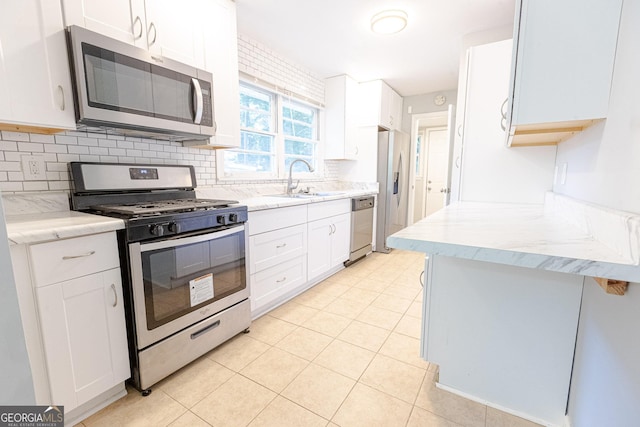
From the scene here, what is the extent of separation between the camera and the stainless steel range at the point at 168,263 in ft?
4.50

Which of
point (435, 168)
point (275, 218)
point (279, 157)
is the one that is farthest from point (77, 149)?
point (435, 168)

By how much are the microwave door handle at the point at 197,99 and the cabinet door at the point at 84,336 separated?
3.45 ft

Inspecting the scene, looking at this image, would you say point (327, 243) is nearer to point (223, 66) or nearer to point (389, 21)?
point (223, 66)

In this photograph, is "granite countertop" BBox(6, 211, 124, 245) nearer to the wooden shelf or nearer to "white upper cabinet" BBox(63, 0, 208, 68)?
"white upper cabinet" BBox(63, 0, 208, 68)

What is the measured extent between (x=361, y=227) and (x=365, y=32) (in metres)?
2.15

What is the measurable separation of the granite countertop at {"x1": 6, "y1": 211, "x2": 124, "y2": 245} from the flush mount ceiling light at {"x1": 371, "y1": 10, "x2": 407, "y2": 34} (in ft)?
7.83

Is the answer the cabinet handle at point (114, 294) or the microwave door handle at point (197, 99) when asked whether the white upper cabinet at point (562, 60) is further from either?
the cabinet handle at point (114, 294)

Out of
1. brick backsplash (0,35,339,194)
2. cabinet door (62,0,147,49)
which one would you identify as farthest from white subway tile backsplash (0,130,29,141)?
cabinet door (62,0,147,49)

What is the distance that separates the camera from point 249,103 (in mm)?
2885

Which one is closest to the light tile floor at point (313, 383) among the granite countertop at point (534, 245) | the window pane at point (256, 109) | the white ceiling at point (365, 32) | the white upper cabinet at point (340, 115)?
the granite countertop at point (534, 245)

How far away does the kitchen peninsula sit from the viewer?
0.86 m

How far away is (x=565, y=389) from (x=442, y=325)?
53cm

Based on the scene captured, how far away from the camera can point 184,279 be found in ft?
5.12

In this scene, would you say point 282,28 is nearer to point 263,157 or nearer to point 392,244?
point 263,157
